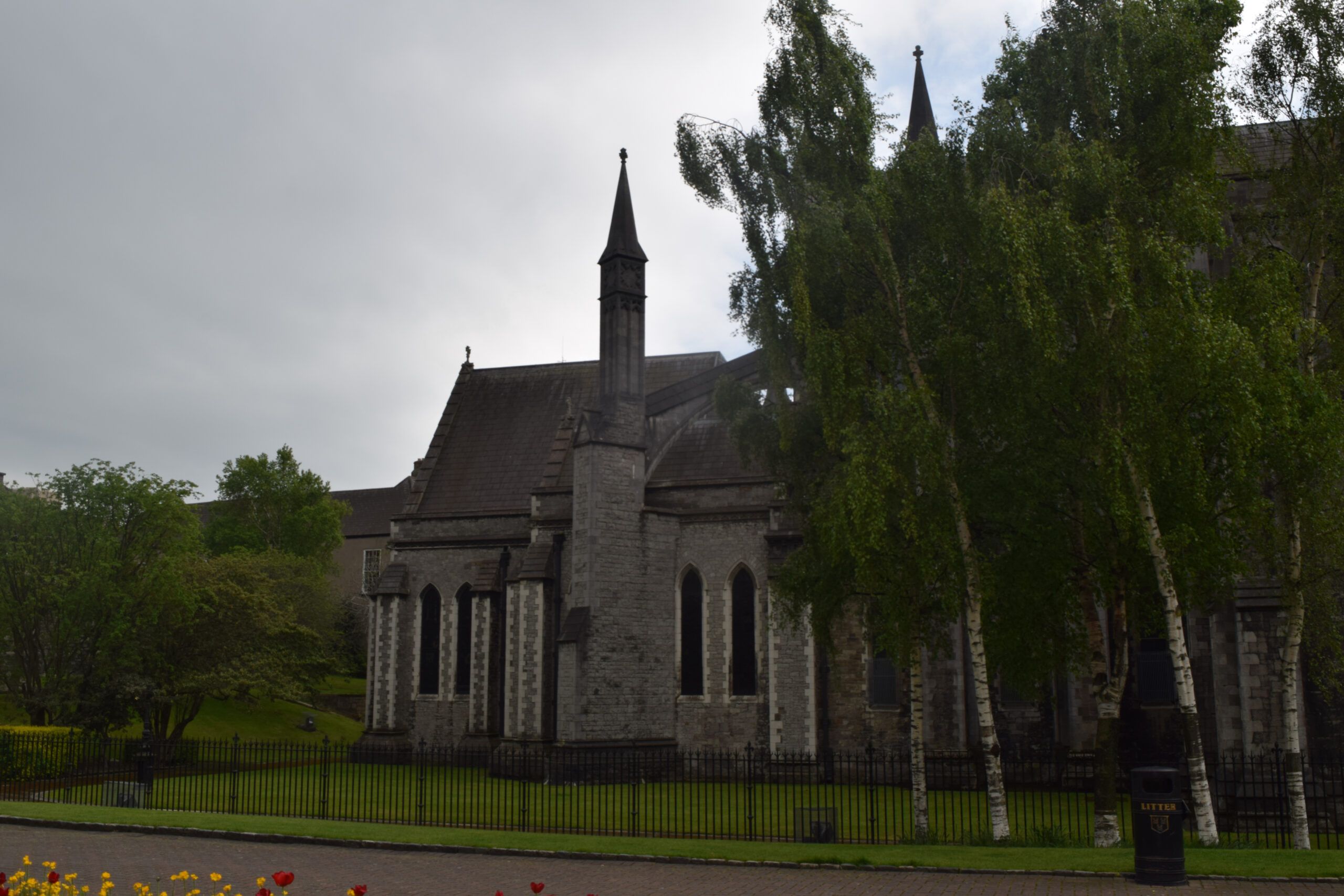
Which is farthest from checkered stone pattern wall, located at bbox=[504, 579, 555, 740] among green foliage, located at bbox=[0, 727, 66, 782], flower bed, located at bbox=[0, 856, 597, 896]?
flower bed, located at bbox=[0, 856, 597, 896]

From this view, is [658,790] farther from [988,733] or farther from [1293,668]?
[1293,668]

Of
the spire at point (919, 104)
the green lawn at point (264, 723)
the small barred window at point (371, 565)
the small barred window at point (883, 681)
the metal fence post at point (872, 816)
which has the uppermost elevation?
the spire at point (919, 104)

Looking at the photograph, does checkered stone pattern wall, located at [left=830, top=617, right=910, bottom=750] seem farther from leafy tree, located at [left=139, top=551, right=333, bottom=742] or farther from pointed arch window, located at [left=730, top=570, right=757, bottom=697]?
leafy tree, located at [left=139, top=551, right=333, bottom=742]

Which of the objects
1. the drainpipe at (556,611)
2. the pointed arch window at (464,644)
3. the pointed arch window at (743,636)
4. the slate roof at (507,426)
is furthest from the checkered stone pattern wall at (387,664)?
the pointed arch window at (743,636)

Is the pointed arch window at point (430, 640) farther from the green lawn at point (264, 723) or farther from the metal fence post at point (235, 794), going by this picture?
the metal fence post at point (235, 794)

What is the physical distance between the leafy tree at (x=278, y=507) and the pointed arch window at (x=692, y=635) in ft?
107

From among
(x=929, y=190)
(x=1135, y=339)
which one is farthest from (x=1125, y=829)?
(x=929, y=190)

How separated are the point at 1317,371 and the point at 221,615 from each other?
30513 mm

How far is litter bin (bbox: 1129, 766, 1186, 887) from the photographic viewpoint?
458 inches

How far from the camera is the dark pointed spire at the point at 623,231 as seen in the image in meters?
29.5

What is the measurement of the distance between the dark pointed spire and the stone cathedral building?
58 millimetres

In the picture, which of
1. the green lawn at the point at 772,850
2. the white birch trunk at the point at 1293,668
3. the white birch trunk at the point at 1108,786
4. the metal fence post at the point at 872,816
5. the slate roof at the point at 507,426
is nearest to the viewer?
the green lawn at the point at 772,850

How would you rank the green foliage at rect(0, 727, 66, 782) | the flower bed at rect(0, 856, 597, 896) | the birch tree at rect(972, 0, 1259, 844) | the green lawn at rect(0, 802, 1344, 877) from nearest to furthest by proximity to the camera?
the flower bed at rect(0, 856, 597, 896)
the green lawn at rect(0, 802, 1344, 877)
the birch tree at rect(972, 0, 1259, 844)
the green foliage at rect(0, 727, 66, 782)

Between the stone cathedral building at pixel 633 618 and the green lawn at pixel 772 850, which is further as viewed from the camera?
the stone cathedral building at pixel 633 618
